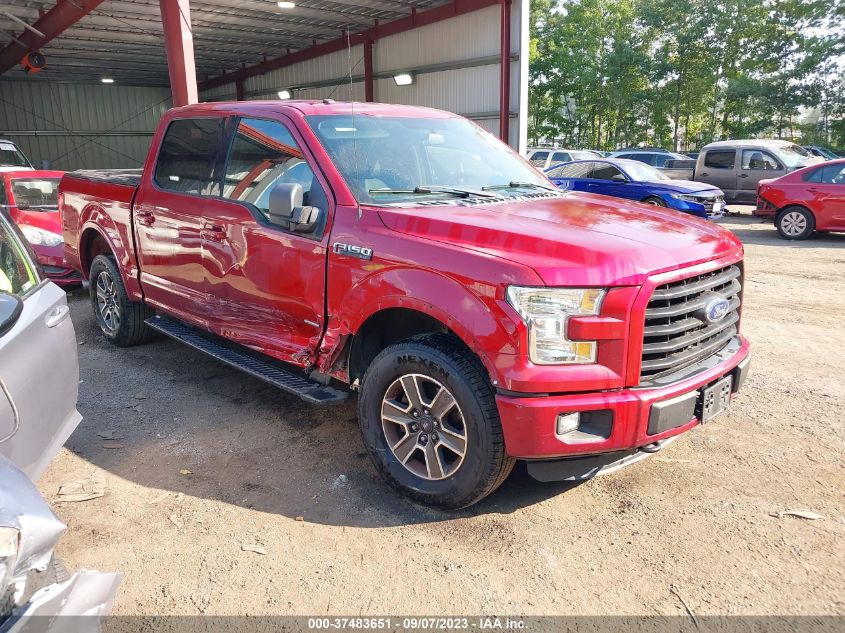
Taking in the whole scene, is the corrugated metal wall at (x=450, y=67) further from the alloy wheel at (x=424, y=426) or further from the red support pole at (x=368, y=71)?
the alloy wheel at (x=424, y=426)

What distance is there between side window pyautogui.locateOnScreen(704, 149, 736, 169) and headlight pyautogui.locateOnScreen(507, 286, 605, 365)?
15897 mm

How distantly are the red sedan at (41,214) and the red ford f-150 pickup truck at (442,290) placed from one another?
3.92m

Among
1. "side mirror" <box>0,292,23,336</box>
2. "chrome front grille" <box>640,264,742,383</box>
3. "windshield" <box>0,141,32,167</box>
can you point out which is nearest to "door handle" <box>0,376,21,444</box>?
"side mirror" <box>0,292,23,336</box>

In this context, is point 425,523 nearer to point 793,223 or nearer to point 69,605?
point 69,605

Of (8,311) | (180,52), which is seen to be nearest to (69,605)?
(8,311)

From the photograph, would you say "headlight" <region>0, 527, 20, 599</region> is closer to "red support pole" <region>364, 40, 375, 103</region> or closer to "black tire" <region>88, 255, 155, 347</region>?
"black tire" <region>88, 255, 155, 347</region>

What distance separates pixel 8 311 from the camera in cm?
243

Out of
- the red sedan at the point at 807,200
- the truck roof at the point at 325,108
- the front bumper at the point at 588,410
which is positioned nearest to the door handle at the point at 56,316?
the truck roof at the point at 325,108

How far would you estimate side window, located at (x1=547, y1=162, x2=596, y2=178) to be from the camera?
14057mm

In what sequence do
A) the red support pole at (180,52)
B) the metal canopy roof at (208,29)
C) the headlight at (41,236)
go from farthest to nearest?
the metal canopy roof at (208,29)
the red support pole at (180,52)
the headlight at (41,236)

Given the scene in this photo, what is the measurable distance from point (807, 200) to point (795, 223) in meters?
0.46

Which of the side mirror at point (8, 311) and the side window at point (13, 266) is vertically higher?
the side window at point (13, 266)

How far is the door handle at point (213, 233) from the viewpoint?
425 centimetres

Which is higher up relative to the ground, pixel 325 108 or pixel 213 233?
pixel 325 108
